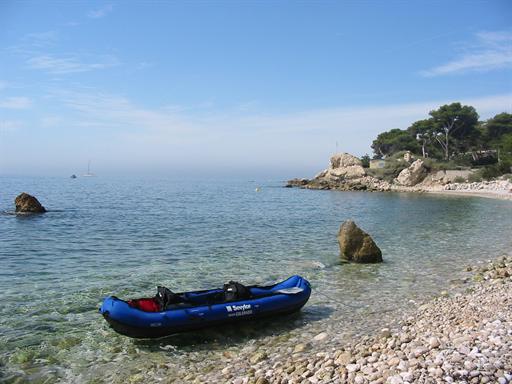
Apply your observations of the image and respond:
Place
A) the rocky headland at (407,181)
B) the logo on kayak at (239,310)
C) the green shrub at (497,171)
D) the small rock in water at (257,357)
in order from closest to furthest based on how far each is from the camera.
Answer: the small rock in water at (257,357), the logo on kayak at (239,310), the rocky headland at (407,181), the green shrub at (497,171)

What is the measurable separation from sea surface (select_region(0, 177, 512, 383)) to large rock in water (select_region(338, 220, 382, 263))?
543 millimetres

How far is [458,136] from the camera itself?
265 feet

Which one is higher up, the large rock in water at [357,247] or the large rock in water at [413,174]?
the large rock in water at [413,174]

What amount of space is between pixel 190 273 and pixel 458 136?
79.5 metres

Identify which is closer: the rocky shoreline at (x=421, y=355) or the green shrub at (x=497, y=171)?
the rocky shoreline at (x=421, y=355)

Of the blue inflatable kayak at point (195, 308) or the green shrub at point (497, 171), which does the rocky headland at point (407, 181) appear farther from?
the blue inflatable kayak at point (195, 308)

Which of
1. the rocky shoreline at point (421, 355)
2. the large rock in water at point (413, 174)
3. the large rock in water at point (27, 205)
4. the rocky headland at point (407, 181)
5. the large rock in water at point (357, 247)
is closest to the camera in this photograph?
the rocky shoreline at point (421, 355)

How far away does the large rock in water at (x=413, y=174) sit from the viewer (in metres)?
69.6

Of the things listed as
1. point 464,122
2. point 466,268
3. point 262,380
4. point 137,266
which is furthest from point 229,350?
point 464,122

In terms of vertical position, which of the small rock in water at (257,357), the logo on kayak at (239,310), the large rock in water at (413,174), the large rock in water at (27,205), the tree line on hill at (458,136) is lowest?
the small rock in water at (257,357)

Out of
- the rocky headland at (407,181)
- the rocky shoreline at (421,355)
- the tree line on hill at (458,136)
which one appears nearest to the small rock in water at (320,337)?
the rocky shoreline at (421,355)

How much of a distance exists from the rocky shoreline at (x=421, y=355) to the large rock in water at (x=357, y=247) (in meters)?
6.47

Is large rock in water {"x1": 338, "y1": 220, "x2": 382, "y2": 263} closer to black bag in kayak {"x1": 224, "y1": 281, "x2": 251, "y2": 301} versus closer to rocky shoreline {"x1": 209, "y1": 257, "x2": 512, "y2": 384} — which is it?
rocky shoreline {"x1": 209, "y1": 257, "x2": 512, "y2": 384}

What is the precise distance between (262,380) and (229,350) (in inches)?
84.7
